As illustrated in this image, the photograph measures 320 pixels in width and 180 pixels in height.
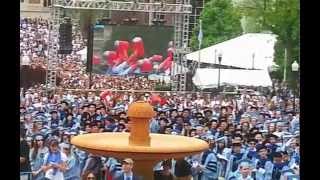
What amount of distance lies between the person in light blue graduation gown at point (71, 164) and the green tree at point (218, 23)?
1056 millimetres

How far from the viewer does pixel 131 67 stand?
3.35 meters

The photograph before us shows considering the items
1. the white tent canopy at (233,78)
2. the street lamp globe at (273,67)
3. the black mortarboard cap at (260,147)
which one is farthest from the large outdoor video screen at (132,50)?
the black mortarboard cap at (260,147)

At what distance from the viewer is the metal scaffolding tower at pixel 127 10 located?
3037 millimetres

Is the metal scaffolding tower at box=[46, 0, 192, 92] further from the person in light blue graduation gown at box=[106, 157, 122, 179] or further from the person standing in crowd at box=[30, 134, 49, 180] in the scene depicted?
the person in light blue graduation gown at box=[106, 157, 122, 179]

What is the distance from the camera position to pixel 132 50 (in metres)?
3.29

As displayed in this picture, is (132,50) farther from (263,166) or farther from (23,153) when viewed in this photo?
(23,153)

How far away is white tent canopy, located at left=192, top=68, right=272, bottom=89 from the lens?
3.25m

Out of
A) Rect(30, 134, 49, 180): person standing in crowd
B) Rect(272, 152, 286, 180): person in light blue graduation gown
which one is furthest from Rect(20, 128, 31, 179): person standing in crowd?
Rect(272, 152, 286, 180): person in light blue graduation gown

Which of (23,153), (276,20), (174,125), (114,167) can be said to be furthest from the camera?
(174,125)

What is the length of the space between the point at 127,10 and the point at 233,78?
0.85 m

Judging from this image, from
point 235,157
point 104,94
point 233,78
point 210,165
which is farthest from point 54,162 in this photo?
point 233,78
